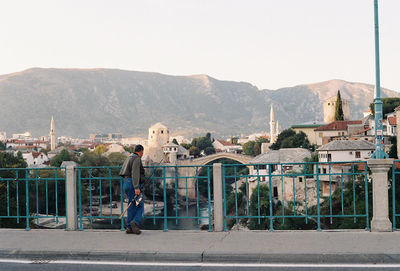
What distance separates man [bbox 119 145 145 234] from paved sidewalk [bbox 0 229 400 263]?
0.23 m

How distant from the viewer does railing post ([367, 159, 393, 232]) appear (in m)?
8.05

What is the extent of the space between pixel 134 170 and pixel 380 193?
4.22 meters

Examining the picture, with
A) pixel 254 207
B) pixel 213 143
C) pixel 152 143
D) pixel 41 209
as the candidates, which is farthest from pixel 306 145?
pixel 213 143

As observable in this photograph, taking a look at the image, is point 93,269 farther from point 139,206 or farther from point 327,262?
point 327,262

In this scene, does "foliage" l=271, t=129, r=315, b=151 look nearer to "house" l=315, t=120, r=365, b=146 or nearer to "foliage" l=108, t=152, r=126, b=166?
"house" l=315, t=120, r=365, b=146

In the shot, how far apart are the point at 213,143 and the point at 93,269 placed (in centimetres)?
15198

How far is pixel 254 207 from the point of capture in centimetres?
4200

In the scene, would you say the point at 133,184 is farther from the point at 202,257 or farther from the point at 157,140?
the point at 157,140

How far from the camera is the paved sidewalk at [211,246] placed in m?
6.69

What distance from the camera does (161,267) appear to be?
21.5 ft

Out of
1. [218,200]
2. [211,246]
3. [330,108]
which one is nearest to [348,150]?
[218,200]

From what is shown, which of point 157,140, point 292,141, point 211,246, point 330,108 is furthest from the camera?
point 330,108

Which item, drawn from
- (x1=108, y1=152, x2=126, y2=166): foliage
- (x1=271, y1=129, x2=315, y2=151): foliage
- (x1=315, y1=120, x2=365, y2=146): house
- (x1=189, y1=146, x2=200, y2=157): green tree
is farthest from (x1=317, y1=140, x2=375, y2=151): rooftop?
(x1=189, y1=146, x2=200, y2=157): green tree

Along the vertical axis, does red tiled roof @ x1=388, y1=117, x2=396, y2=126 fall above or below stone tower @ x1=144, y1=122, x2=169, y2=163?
above
